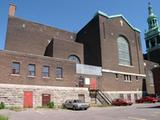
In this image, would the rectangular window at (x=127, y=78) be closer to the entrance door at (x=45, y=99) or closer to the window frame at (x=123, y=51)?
the window frame at (x=123, y=51)

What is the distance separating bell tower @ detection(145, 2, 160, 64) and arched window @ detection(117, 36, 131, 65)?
68.5ft

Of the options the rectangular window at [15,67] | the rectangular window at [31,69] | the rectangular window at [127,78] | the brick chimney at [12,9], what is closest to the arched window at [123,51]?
the rectangular window at [127,78]

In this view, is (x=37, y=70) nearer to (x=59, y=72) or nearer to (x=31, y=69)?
(x=31, y=69)

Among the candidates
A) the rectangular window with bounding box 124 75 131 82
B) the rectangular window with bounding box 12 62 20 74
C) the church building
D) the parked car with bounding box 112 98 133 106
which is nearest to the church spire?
the church building

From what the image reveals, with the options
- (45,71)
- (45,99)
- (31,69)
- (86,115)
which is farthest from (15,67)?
(86,115)

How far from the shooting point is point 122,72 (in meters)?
43.3

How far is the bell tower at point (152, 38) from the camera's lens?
65.5 meters

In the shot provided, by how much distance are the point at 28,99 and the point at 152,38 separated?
52612 millimetres

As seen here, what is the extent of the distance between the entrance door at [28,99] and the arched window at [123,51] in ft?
76.2

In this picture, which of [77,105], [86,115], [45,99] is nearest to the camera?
[86,115]

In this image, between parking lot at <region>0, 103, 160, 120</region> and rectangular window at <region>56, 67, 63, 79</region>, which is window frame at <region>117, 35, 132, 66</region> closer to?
rectangular window at <region>56, 67, 63, 79</region>

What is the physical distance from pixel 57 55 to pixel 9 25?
11219mm

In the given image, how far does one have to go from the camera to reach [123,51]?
46.6 metres

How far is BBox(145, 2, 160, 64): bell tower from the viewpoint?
65.5 meters
